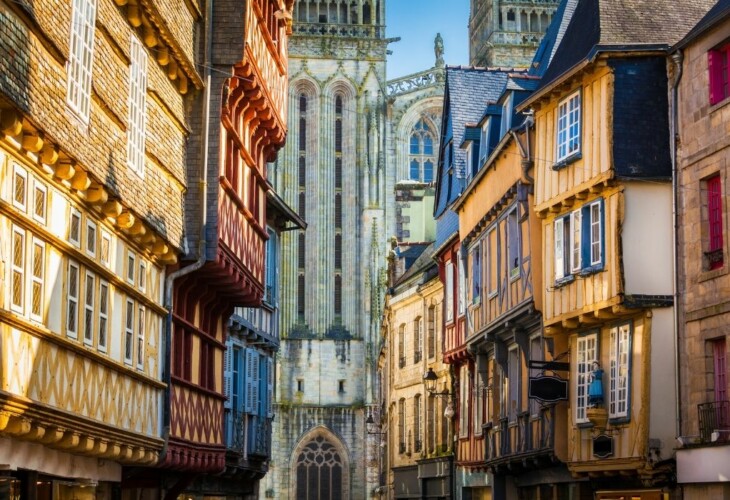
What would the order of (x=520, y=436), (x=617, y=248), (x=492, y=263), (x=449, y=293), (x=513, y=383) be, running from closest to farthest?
(x=617, y=248) → (x=520, y=436) → (x=513, y=383) → (x=492, y=263) → (x=449, y=293)

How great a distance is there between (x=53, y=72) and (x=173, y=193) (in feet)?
19.9

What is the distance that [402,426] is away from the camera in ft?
129

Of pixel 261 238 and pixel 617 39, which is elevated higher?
pixel 617 39

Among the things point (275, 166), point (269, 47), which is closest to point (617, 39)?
point (269, 47)

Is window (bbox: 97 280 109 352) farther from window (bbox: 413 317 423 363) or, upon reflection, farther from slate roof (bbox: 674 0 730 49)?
window (bbox: 413 317 423 363)

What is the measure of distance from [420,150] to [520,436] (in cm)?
5316

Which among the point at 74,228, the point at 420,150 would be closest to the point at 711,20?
the point at 74,228

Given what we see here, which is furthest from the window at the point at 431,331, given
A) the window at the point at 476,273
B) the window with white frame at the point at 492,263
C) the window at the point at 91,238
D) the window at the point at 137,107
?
the window at the point at 91,238

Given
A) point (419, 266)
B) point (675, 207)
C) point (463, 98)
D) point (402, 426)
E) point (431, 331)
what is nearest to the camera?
point (675, 207)

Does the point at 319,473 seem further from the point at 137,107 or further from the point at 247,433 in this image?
the point at 137,107

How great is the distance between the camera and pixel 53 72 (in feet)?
47.3

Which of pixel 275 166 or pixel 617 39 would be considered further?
pixel 275 166

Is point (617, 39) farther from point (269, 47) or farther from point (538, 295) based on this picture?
point (269, 47)

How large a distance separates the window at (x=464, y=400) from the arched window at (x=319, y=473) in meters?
41.4
